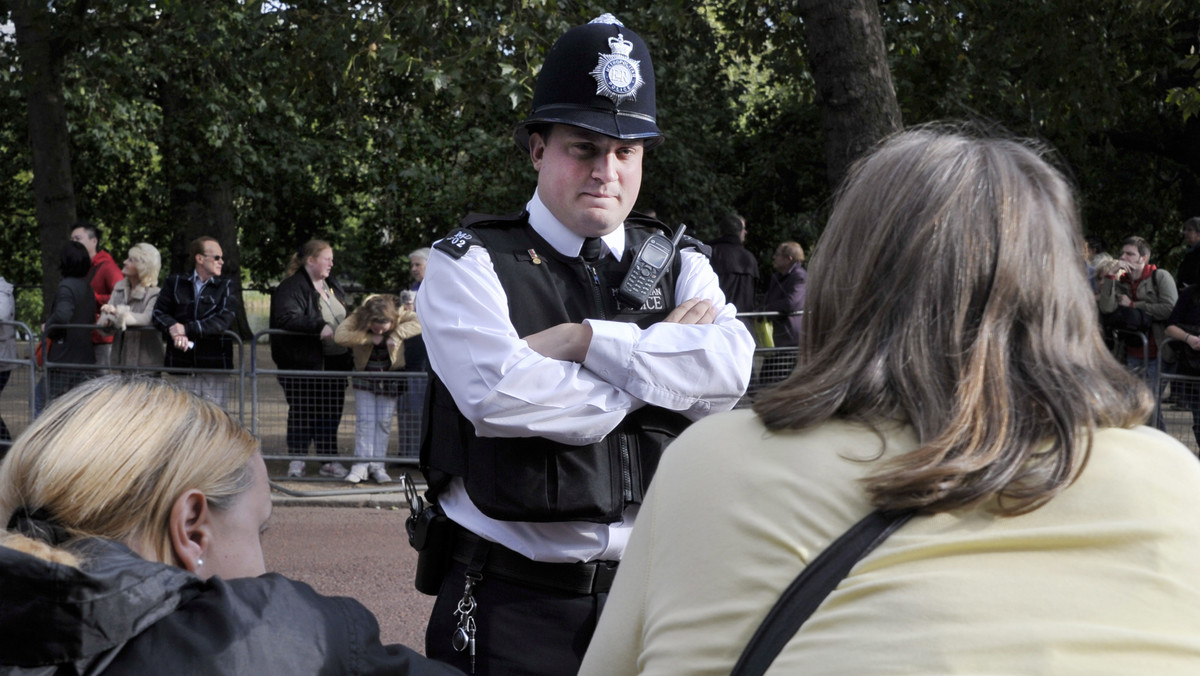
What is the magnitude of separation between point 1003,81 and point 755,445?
13.7m

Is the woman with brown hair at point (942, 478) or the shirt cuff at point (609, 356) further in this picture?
the shirt cuff at point (609, 356)

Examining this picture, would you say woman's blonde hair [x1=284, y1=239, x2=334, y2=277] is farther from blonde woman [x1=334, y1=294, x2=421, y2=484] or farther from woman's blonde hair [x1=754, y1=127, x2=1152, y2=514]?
woman's blonde hair [x1=754, y1=127, x2=1152, y2=514]

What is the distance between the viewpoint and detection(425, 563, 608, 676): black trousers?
2396 millimetres

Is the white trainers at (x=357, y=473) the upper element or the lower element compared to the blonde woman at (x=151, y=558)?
lower

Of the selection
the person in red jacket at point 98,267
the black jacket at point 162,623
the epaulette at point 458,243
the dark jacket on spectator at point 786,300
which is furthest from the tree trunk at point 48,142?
the black jacket at point 162,623

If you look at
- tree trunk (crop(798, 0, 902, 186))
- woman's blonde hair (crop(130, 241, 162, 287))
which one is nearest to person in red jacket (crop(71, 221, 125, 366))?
woman's blonde hair (crop(130, 241, 162, 287))

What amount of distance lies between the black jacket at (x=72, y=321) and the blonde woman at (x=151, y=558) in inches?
339

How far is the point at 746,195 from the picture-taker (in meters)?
23.2

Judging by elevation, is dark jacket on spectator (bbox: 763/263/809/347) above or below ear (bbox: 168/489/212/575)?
below

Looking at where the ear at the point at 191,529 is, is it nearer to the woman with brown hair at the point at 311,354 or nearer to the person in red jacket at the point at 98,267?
the woman with brown hair at the point at 311,354

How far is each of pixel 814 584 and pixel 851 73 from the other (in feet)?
21.8

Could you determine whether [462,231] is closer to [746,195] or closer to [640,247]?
[640,247]

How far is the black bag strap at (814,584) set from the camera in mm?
1288

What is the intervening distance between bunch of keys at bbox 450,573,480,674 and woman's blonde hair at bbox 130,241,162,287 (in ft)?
26.3
